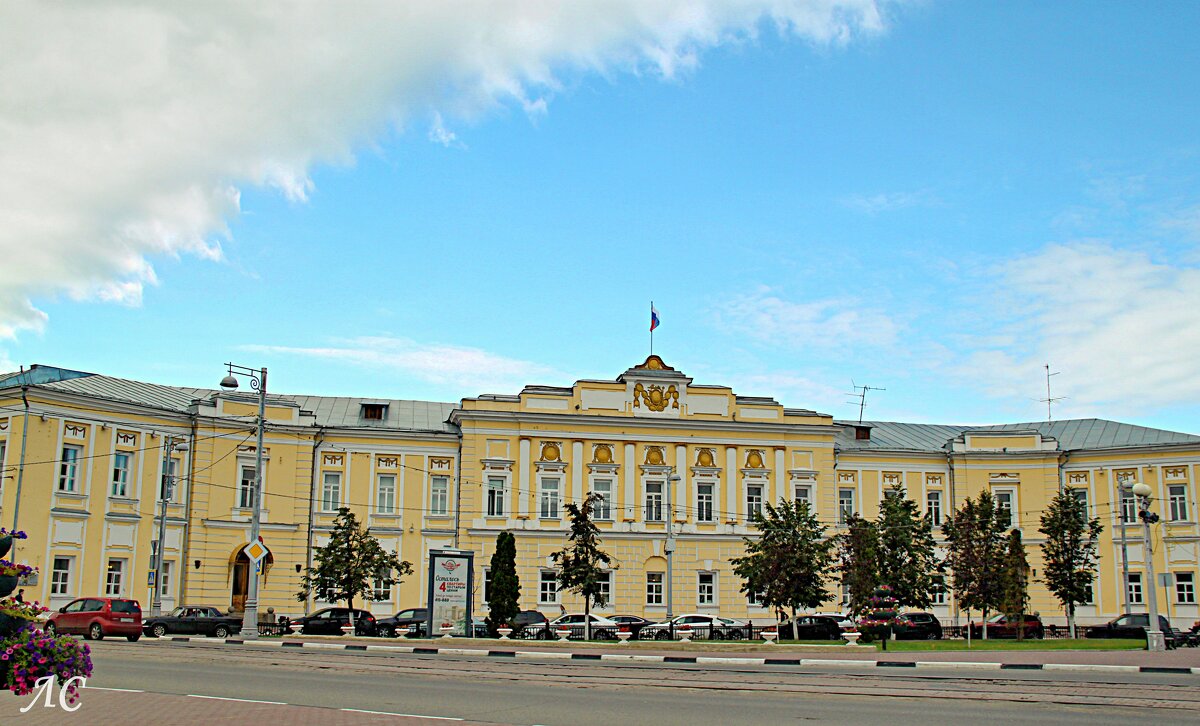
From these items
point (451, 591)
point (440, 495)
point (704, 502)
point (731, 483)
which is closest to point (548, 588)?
point (440, 495)

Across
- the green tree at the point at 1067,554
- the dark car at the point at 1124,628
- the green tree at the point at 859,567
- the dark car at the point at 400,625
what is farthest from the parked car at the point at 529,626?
the dark car at the point at 1124,628

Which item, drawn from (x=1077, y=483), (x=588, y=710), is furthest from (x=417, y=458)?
(x=588, y=710)

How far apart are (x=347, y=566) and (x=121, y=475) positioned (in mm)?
10424

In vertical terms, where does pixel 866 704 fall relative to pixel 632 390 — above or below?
below

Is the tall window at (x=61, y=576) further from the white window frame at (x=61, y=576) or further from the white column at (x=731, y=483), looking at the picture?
the white column at (x=731, y=483)

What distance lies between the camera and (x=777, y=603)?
40.6 metres

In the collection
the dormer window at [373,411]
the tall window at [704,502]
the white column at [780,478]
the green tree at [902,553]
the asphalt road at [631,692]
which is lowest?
the asphalt road at [631,692]

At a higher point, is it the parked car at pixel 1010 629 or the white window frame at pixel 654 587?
the white window frame at pixel 654 587

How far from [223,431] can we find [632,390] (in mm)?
19856

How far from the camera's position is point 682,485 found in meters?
55.1

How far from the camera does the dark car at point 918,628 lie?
44.8 m

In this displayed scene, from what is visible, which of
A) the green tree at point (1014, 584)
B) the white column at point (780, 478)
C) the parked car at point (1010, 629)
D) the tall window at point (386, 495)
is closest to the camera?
the green tree at point (1014, 584)

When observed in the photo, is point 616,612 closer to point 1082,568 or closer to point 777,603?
point 777,603

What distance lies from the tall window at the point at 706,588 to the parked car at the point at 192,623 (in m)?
22.9
